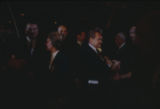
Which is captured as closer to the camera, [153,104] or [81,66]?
[153,104]

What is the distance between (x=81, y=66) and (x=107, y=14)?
2590mm

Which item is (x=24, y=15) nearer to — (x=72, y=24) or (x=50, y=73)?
(x=72, y=24)

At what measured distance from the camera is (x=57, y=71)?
3.72 meters

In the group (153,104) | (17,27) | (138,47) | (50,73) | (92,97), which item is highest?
(138,47)

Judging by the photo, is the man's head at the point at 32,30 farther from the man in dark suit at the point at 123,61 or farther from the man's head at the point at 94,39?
the man in dark suit at the point at 123,61

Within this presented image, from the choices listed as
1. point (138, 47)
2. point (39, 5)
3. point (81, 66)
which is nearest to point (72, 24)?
point (39, 5)

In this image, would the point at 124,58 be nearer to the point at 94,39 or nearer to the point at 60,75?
the point at 94,39

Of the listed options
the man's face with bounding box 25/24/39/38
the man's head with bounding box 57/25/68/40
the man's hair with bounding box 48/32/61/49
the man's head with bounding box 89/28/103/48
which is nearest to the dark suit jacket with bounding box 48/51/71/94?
the man's hair with bounding box 48/32/61/49

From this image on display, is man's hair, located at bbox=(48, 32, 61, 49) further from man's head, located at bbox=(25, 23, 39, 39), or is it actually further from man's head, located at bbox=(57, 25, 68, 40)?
man's head, located at bbox=(25, 23, 39, 39)

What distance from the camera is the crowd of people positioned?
3.74 m

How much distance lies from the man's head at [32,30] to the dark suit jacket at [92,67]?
1390 millimetres

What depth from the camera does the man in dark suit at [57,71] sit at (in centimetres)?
369

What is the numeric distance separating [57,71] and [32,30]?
147 centimetres

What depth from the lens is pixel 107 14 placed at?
20.0 ft
